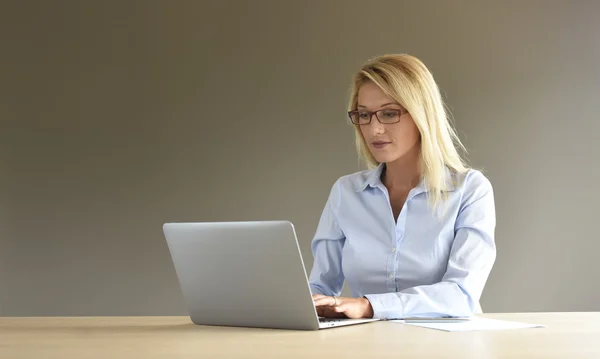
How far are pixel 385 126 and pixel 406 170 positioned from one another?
20 centimetres

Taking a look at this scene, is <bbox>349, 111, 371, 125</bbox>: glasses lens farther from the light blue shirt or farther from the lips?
the light blue shirt

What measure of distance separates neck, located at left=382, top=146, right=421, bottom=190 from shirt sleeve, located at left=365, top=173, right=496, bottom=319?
0.64 ft

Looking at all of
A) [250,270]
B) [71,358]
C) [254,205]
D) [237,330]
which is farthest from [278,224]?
[254,205]

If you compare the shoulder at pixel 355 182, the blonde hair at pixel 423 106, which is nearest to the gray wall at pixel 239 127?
the shoulder at pixel 355 182

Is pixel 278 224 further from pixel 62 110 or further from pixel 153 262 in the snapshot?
pixel 62 110

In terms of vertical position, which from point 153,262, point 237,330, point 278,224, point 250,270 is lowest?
point 153,262

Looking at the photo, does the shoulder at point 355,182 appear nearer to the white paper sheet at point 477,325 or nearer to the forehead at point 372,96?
the forehead at point 372,96

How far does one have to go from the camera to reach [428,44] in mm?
4469

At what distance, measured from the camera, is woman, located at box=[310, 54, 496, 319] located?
2.28 m

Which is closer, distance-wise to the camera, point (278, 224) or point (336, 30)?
point (278, 224)

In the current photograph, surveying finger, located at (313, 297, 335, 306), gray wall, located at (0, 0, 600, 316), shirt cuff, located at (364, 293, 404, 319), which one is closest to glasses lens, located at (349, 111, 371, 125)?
shirt cuff, located at (364, 293, 404, 319)

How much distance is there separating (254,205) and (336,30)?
1.09 meters

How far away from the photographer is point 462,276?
7.01 feet

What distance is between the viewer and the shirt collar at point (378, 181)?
2.36 metres
